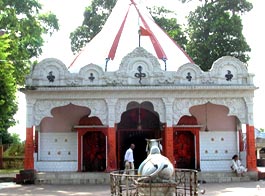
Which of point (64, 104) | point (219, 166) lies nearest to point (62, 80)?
point (64, 104)

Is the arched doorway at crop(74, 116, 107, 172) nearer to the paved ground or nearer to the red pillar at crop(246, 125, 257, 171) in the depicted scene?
the paved ground

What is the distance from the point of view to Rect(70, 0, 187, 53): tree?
32.0 metres

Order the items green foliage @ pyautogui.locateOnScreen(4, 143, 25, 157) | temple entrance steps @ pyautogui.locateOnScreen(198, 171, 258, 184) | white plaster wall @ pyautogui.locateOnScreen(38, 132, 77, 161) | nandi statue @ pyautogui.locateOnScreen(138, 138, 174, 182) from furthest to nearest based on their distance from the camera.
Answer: green foliage @ pyautogui.locateOnScreen(4, 143, 25, 157)
white plaster wall @ pyautogui.locateOnScreen(38, 132, 77, 161)
temple entrance steps @ pyautogui.locateOnScreen(198, 171, 258, 184)
nandi statue @ pyautogui.locateOnScreen(138, 138, 174, 182)

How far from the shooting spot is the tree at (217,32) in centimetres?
2652

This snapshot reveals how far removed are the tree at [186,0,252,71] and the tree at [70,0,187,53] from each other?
4.02 metres

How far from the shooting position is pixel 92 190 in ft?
51.7

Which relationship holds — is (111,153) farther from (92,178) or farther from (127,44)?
(127,44)

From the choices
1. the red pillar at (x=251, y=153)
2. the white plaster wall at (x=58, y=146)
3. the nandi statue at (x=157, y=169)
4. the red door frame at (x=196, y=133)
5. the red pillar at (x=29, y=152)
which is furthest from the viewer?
the white plaster wall at (x=58, y=146)

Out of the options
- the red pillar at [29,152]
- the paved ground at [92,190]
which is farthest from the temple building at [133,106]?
the paved ground at [92,190]

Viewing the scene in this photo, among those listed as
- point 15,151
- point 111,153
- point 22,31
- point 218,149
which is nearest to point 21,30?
point 22,31

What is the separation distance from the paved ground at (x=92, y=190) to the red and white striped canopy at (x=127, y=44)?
20.6 ft

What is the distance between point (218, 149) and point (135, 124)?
393cm

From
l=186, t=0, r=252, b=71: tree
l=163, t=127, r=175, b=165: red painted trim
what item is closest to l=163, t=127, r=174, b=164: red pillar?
l=163, t=127, r=175, b=165: red painted trim

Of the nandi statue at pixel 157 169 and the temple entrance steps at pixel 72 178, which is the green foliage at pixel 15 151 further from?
the nandi statue at pixel 157 169
